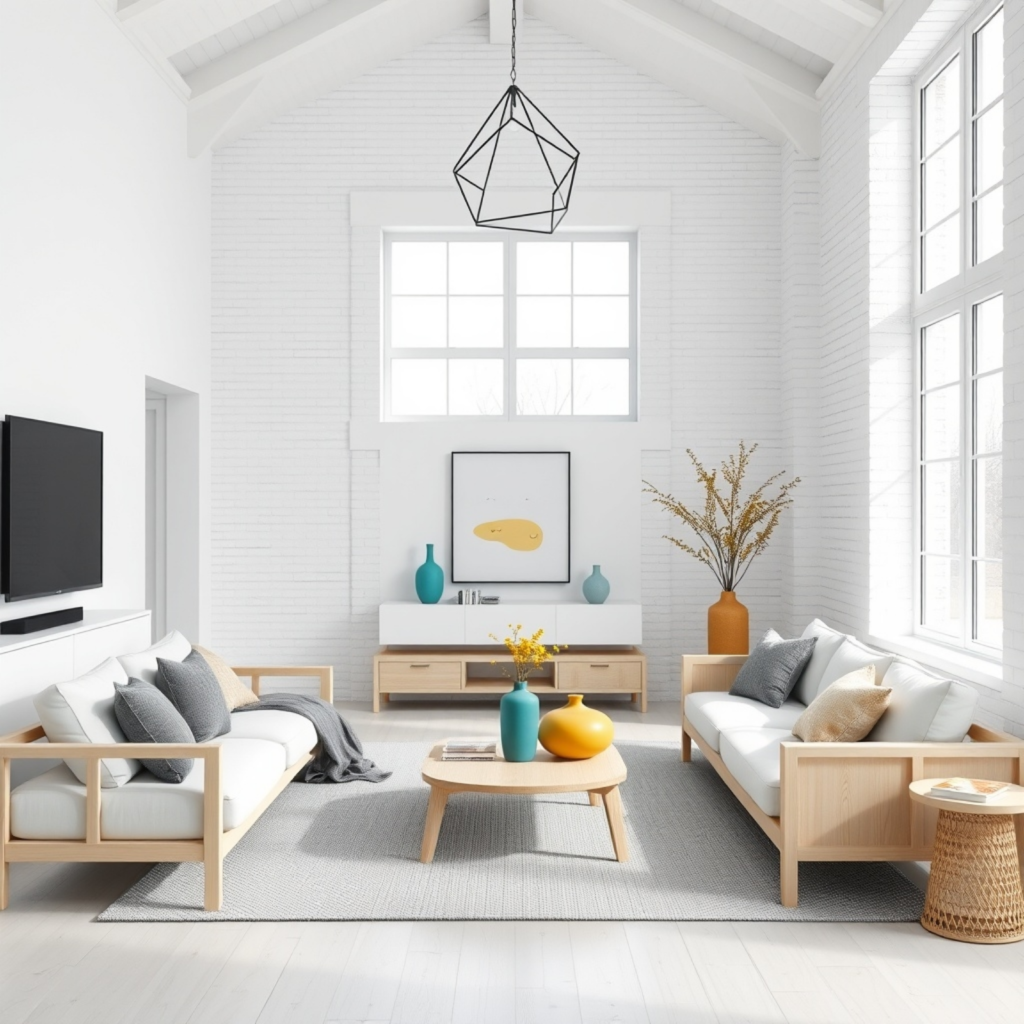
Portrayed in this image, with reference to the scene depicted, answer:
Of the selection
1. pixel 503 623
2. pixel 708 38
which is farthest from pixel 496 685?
pixel 708 38

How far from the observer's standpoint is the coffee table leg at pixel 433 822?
4316 millimetres

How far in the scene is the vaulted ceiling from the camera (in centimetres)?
698

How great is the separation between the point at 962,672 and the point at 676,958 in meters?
2.44

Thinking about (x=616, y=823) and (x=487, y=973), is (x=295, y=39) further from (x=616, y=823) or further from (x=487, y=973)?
(x=487, y=973)

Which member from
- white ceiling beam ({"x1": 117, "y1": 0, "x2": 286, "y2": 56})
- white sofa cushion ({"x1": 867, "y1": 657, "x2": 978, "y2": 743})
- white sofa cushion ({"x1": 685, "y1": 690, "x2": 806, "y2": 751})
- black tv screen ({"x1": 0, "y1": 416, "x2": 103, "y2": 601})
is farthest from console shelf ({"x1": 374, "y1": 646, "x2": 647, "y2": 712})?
white ceiling beam ({"x1": 117, "y1": 0, "x2": 286, "y2": 56})

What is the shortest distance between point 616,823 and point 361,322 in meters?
5.03

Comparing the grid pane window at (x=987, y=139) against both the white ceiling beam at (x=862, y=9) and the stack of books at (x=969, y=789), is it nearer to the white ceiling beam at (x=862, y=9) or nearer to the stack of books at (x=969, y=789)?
the white ceiling beam at (x=862, y=9)

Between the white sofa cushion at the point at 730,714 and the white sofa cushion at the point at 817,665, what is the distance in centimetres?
7

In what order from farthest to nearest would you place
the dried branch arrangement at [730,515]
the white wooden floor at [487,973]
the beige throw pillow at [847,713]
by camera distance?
1. the dried branch arrangement at [730,515]
2. the beige throw pillow at [847,713]
3. the white wooden floor at [487,973]

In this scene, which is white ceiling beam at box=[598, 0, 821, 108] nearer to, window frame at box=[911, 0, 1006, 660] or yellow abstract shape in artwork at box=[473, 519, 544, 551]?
window frame at box=[911, 0, 1006, 660]

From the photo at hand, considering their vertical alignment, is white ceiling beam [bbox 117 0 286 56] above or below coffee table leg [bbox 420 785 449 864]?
above

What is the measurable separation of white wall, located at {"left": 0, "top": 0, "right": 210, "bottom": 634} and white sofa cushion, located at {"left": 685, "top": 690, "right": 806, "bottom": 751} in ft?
11.1

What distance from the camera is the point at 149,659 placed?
4.80 meters

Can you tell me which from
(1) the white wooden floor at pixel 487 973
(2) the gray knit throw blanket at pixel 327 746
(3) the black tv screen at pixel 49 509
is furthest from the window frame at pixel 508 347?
(1) the white wooden floor at pixel 487 973
